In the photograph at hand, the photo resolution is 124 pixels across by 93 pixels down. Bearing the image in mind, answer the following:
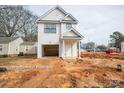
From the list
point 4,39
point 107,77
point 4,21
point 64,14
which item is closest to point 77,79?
point 107,77

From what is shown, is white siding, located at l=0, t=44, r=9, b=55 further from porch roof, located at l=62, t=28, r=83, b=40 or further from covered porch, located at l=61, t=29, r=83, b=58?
porch roof, located at l=62, t=28, r=83, b=40

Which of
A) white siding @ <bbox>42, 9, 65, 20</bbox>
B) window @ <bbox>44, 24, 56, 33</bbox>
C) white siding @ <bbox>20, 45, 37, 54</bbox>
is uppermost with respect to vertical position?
white siding @ <bbox>42, 9, 65, 20</bbox>

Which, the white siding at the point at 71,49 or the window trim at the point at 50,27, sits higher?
the window trim at the point at 50,27

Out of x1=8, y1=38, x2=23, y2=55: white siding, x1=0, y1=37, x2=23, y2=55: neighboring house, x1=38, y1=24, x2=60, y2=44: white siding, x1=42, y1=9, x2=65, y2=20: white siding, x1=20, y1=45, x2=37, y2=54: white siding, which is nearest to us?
x1=38, y1=24, x2=60, y2=44: white siding

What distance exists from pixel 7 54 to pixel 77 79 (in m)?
25.8

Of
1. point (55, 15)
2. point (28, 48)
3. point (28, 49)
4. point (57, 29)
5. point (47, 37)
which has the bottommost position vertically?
point (28, 49)

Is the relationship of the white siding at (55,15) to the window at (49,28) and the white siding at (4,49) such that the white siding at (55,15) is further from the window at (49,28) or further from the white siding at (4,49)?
the white siding at (4,49)

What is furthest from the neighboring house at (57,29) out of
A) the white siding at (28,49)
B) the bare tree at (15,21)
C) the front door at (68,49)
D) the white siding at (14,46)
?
the bare tree at (15,21)

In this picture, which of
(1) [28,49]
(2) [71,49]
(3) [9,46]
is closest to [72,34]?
(2) [71,49]

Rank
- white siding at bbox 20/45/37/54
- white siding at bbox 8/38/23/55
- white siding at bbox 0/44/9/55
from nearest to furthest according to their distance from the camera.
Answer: white siding at bbox 0/44/9/55, white siding at bbox 8/38/23/55, white siding at bbox 20/45/37/54

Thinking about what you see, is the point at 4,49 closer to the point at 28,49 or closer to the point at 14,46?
the point at 14,46

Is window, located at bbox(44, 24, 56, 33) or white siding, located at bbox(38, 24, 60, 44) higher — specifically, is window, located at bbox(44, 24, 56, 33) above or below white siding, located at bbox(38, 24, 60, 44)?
above

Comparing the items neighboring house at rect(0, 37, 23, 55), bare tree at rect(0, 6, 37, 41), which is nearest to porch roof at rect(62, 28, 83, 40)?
neighboring house at rect(0, 37, 23, 55)

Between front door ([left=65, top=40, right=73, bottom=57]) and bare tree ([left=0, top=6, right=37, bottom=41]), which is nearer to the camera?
front door ([left=65, top=40, right=73, bottom=57])
